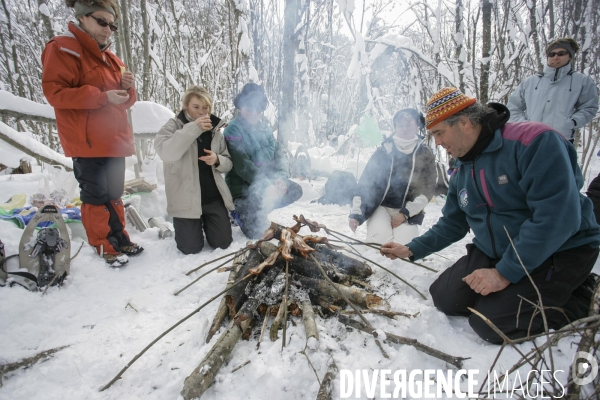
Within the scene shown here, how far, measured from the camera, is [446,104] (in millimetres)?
1621

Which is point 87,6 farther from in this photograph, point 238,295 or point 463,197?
point 463,197

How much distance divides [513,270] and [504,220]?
29cm

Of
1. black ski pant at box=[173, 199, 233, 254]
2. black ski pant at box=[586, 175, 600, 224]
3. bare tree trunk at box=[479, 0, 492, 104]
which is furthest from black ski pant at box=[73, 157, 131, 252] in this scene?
bare tree trunk at box=[479, 0, 492, 104]

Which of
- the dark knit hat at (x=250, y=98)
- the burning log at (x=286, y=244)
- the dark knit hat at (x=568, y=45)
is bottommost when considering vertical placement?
the burning log at (x=286, y=244)

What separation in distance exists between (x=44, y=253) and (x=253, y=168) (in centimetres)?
193

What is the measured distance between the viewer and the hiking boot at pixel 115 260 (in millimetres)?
2553

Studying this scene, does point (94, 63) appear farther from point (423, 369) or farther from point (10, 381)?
point (423, 369)

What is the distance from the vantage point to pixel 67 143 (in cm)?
245

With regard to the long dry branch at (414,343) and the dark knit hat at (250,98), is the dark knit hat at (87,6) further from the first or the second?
the long dry branch at (414,343)

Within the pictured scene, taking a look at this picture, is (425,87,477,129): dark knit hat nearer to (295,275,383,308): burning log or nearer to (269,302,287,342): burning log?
(295,275,383,308): burning log

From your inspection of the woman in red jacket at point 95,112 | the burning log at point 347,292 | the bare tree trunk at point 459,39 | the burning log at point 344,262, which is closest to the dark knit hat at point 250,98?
the woman in red jacket at point 95,112

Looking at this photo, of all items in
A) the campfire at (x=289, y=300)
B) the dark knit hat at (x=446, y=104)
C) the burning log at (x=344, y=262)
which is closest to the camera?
the campfire at (x=289, y=300)

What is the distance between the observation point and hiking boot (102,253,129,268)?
2553mm

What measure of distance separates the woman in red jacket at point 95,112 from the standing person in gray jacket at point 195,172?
15.8 inches
